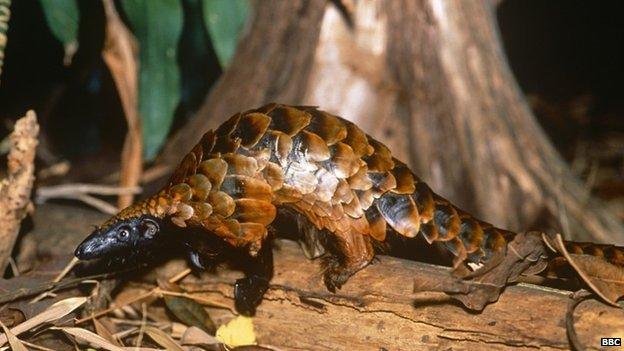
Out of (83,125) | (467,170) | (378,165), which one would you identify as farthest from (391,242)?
(83,125)

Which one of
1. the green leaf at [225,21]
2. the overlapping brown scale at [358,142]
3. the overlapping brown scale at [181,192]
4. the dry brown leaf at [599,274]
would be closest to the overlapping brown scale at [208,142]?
the overlapping brown scale at [181,192]

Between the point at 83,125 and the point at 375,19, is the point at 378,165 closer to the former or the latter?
the point at 375,19

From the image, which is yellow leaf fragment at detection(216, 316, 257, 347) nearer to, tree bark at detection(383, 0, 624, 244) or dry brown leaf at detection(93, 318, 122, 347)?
dry brown leaf at detection(93, 318, 122, 347)

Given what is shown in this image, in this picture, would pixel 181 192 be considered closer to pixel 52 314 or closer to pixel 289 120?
pixel 289 120

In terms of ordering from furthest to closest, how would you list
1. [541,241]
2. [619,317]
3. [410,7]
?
[410,7]
[541,241]
[619,317]

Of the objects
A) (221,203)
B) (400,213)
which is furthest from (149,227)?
(400,213)

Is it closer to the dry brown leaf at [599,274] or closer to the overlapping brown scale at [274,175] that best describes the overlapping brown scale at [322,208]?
the overlapping brown scale at [274,175]
